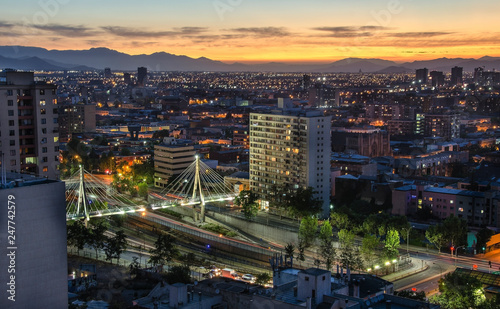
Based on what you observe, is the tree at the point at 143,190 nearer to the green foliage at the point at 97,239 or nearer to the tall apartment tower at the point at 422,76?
the green foliage at the point at 97,239

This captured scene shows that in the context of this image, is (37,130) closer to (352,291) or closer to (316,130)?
(352,291)

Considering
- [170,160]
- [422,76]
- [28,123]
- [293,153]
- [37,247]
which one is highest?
[422,76]

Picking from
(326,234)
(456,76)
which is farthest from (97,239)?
(456,76)

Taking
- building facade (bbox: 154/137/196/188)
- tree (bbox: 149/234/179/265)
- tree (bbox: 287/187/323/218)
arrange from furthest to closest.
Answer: building facade (bbox: 154/137/196/188)
tree (bbox: 287/187/323/218)
tree (bbox: 149/234/179/265)

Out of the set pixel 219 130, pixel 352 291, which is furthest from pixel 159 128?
pixel 352 291

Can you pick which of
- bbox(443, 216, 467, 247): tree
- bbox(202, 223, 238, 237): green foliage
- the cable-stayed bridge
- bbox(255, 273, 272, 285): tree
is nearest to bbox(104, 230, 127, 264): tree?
the cable-stayed bridge

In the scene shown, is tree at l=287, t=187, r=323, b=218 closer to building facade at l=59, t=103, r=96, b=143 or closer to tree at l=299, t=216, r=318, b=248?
tree at l=299, t=216, r=318, b=248

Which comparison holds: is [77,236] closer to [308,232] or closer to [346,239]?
[308,232]
